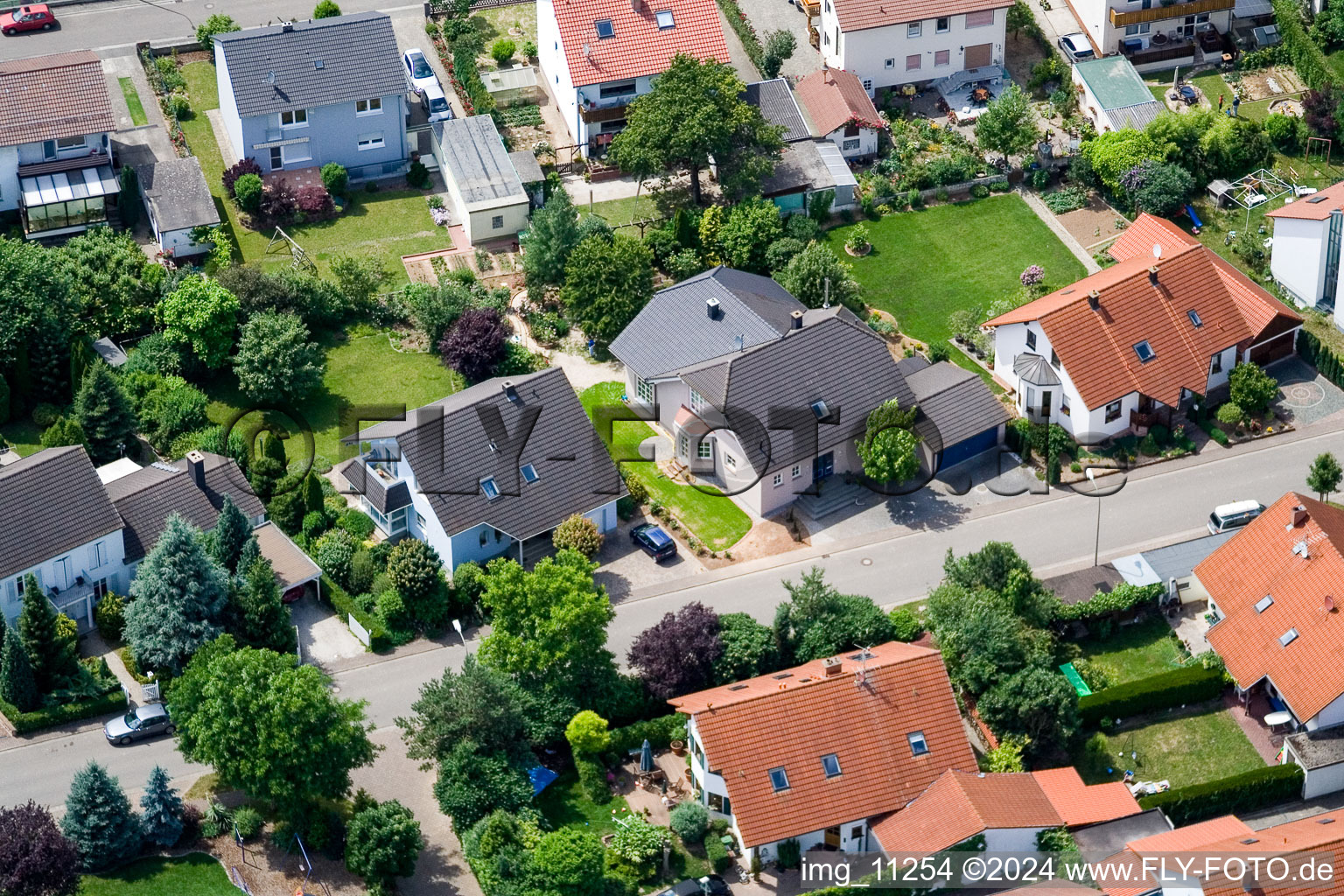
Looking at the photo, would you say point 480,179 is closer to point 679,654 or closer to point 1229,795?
point 679,654

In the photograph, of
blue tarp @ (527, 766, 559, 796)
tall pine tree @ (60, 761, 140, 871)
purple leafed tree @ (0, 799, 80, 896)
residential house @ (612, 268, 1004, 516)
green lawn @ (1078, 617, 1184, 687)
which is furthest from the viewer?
residential house @ (612, 268, 1004, 516)

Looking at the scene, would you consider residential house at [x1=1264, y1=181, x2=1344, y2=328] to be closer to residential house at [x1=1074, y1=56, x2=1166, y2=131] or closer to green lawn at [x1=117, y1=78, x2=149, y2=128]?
residential house at [x1=1074, y1=56, x2=1166, y2=131]

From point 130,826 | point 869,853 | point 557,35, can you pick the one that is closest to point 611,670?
point 869,853

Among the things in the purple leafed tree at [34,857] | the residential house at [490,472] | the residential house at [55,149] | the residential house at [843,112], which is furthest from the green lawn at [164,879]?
the residential house at [843,112]

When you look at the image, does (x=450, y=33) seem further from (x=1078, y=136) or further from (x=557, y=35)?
(x=1078, y=136)

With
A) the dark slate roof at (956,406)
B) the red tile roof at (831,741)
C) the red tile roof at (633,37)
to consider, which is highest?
the red tile roof at (633,37)

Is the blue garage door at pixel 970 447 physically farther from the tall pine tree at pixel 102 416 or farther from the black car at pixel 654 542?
the tall pine tree at pixel 102 416

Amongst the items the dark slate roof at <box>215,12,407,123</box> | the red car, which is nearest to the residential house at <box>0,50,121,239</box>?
the dark slate roof at <box>215,12,407,123</box>
